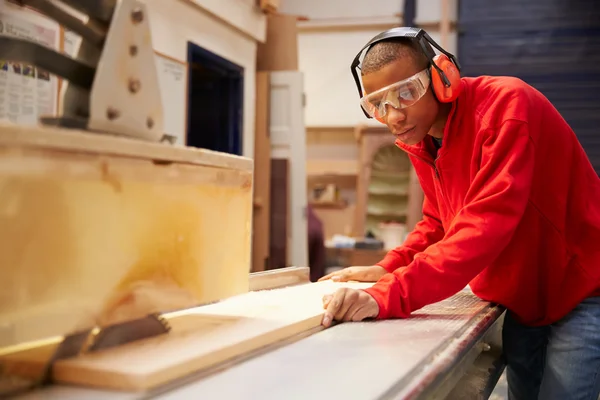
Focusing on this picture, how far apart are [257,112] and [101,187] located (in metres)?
4.50

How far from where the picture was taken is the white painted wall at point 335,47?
308 inches

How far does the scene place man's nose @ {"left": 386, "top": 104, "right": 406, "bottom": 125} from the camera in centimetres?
172

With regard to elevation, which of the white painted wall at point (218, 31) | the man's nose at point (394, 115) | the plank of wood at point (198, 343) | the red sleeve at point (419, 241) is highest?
the white painted wall at point (218, 31)

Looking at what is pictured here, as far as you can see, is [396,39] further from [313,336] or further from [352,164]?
[352,164]

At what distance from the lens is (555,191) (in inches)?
66.4

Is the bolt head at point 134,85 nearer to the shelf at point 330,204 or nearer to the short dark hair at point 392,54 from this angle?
the short dark hair at point 392,54

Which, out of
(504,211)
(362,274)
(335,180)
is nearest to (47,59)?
(504,211)

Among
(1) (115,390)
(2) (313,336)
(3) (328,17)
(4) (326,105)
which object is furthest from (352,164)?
(1) (115,390)

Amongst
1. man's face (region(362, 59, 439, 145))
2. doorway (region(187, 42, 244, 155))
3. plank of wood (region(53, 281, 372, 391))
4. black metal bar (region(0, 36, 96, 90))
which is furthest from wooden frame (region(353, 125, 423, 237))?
black metal bar (region(0, 36, 96, 90))

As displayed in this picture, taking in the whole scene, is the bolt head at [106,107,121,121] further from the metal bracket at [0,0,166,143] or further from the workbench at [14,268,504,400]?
the workbench at [14,268,504,400]

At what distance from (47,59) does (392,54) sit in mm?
1051

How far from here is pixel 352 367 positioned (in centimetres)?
102

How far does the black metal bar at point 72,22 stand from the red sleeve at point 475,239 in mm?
913


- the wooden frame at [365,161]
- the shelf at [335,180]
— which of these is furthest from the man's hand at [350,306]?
the shelf at [335,180]
